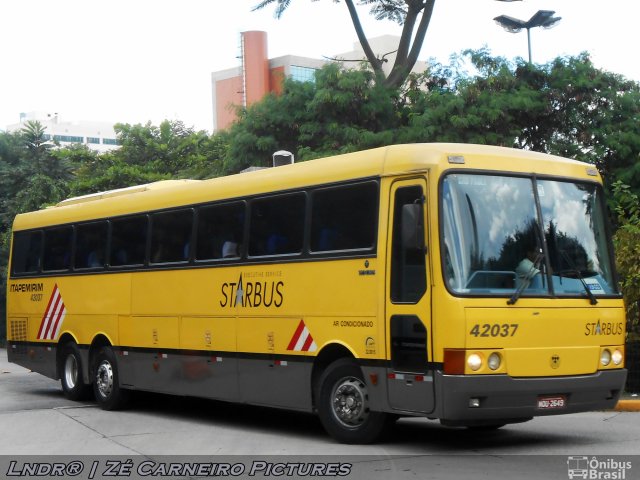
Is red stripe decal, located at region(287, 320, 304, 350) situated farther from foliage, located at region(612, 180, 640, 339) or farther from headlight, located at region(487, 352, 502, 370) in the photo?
foliage, located at region(612, 180, 640, 339)

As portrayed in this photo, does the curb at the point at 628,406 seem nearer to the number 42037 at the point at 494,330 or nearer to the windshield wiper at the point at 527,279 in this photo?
the windshield wiper at the point at 527,279

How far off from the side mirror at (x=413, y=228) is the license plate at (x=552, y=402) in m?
1.92

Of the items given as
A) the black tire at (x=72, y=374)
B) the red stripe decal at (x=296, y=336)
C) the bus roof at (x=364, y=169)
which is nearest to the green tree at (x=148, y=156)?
the black tire at (x=72, y=374)

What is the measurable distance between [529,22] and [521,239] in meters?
19.7

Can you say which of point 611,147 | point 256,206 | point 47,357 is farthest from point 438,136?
point 256,206

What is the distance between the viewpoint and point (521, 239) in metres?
11.0

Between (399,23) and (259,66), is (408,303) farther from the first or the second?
(259,66)

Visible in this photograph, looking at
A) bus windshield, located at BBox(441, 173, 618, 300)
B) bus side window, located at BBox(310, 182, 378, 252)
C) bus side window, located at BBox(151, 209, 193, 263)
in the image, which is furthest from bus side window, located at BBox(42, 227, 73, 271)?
bus windshield, located at BBox(441, 173, 618, 300)

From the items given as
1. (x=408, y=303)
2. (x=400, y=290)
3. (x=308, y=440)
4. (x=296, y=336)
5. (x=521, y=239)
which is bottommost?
(x=308, y=440)

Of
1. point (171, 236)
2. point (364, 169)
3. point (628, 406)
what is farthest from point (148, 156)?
point (364, 169)

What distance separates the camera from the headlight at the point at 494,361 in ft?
34.2

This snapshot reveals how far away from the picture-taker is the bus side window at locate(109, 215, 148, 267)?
16.1m

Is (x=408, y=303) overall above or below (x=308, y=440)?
above

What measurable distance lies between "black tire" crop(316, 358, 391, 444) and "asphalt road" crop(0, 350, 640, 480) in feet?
0.47
